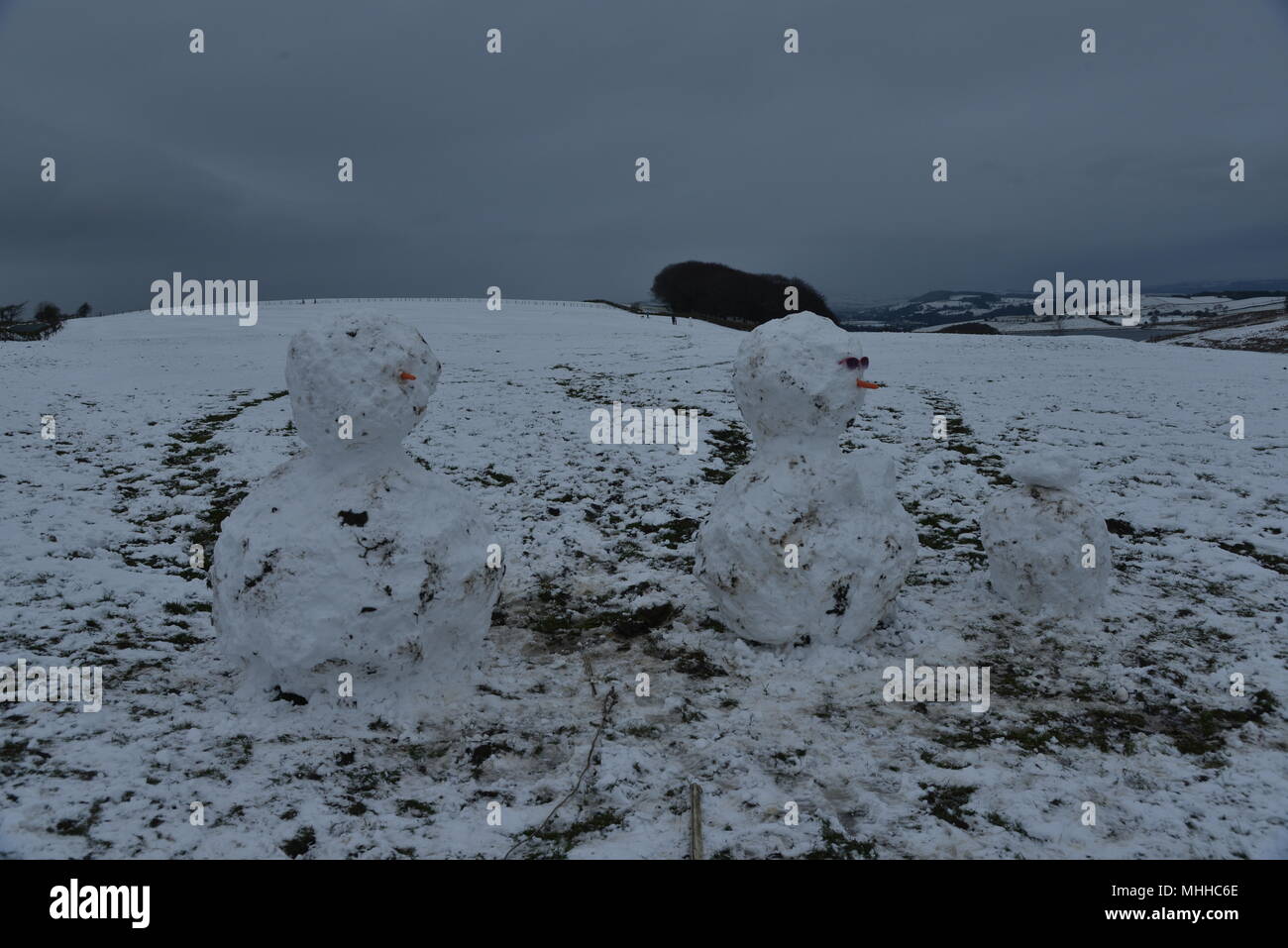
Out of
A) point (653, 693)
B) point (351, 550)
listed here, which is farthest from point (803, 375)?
point (351, 550)

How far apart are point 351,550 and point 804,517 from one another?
323 cm

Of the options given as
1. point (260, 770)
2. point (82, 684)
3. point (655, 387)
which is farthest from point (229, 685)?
point (655, 387)

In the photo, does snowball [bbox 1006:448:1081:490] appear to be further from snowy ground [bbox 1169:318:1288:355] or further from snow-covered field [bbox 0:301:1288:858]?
snowy ground [bbox 1169:318:1288:355]

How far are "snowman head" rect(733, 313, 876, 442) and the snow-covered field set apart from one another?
41 centimetres

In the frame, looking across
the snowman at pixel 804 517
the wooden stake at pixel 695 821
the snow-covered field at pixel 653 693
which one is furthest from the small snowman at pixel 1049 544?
the wooden stake at pixel 695 821

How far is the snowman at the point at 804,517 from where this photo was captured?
530 cm

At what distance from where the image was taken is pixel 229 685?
4969 mm

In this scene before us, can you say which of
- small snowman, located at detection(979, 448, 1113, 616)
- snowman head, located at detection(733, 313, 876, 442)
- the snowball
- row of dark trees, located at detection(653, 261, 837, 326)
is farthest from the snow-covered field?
row of dark trees, located at detection(653, 261, 837, 326)

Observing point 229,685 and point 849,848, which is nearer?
point 849,848

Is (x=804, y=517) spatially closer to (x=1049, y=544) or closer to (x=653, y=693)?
(x=653, y=693)

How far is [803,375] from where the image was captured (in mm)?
5273

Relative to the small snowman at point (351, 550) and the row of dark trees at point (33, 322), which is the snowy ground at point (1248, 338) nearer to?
→ the small snowman at point (351, 550)

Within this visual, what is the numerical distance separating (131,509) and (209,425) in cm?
420
